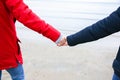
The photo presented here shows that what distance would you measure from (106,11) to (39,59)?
129cm

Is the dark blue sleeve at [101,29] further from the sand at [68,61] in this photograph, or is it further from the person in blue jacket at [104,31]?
the sand at [68,61]

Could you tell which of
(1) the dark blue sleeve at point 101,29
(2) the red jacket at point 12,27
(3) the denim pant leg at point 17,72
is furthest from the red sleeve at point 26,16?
(3) the denim pant leg at point 17,72

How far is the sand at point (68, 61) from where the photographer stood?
2443 millimetres

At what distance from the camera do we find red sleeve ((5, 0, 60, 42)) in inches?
54.7

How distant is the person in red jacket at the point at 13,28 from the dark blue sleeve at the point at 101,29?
0.15 metres

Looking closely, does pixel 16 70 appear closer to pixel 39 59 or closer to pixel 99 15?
pixel 39 59

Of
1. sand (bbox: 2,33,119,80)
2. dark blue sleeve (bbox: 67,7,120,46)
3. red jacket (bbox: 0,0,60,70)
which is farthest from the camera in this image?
sand (bbox: 2,33,119,80)

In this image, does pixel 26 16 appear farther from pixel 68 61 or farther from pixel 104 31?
pixel 68 61

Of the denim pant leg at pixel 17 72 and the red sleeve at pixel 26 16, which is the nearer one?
the red sleeve at pixel 26 16

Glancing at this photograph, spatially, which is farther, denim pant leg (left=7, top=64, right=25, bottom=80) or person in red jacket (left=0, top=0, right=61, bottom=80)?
denim pant leg (left=7, top=64, right=25, bottom=80)

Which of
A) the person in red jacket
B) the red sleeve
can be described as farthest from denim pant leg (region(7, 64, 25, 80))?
the red sleeve

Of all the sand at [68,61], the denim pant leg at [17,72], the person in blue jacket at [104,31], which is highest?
the person in blue jacket at [104,31]

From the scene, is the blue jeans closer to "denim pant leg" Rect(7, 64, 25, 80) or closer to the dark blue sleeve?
"denim pant leg" Rect(7, 64, 25, 80)

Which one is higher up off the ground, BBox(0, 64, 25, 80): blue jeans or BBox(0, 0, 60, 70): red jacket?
BBox(0, 0, 60, 70): red jacket
